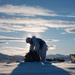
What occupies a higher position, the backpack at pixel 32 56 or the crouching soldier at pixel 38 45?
the crouching soldier at pixel 38 45

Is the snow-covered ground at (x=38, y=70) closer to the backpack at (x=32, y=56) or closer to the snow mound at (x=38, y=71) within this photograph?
the snow mound at (x=38, y=71)

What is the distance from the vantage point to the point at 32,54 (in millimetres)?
39594

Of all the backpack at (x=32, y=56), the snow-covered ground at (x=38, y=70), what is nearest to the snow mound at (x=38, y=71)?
the snow-covered ground at (x=38, y=70)

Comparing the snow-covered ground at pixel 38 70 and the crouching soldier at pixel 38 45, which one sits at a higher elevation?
the crouching soldier at pixel 38 45

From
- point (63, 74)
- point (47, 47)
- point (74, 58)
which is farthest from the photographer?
point (74, 58)

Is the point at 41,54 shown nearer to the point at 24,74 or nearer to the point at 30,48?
the point at 30,48

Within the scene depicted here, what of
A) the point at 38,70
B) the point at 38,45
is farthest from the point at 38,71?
the point at 38,45

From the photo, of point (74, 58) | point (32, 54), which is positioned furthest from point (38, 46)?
point (74, 58)

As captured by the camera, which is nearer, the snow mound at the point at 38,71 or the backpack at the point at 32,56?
the snow mound at the point at 38,71

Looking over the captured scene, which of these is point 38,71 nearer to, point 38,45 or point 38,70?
point 38,70

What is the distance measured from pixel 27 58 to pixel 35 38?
9.17 ft

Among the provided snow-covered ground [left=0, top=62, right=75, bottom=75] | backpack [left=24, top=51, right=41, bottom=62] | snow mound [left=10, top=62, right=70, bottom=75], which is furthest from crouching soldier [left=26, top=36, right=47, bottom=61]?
snow mound [left=10, top=62, right=70, bottom=75]

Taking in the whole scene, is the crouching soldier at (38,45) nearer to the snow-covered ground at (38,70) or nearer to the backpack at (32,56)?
the backpack at (32,56)

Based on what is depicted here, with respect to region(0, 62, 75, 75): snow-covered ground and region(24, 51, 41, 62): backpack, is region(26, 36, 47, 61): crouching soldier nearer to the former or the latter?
region(24, 51, 41, 62): backpack
